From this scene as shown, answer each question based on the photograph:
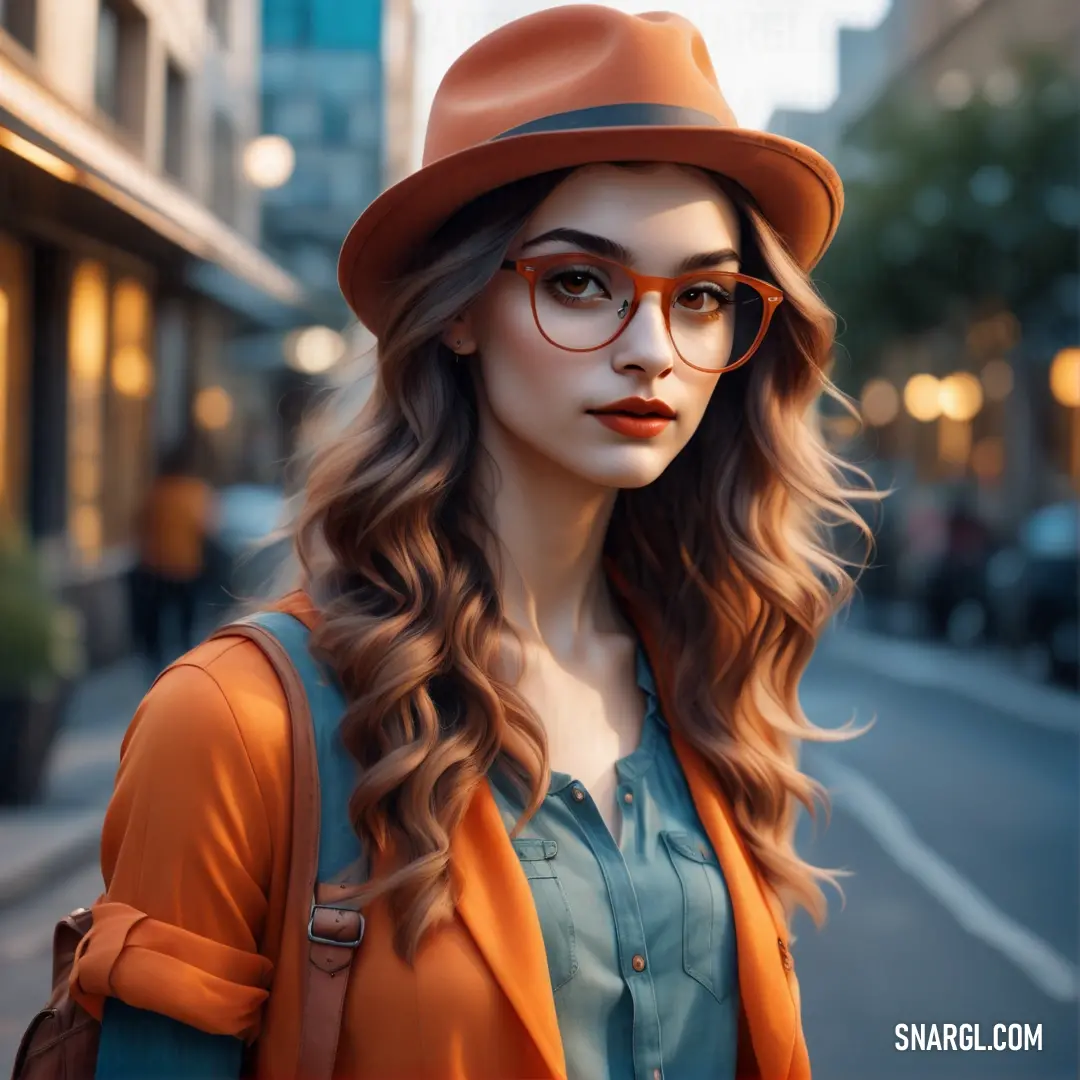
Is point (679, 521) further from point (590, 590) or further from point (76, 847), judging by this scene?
point (76, 847)

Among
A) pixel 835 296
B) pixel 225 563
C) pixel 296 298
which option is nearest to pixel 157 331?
pixel 296 298

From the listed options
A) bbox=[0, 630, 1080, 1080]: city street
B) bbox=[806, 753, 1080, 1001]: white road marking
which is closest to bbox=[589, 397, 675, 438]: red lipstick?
bbox=[0, 630, 1080, 1080]: city street

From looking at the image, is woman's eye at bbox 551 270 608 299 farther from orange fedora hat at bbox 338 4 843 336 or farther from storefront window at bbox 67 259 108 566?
storefront window at bbox 67 259 108 566

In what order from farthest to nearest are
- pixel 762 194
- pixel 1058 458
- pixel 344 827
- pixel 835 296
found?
pixel 1058 458
pixel 835 296
pixel 762 194
pixel 344 827

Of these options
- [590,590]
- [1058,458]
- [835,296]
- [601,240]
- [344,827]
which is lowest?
[344,827]

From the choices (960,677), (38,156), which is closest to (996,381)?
(960,677)

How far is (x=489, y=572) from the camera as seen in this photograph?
167 cm

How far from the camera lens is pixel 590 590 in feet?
6.11

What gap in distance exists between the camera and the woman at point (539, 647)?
1.35 meters

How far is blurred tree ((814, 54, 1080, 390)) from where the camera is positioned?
1576cm

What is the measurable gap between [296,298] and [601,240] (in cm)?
1202

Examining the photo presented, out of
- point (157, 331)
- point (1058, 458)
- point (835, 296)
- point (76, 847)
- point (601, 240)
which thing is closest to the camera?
point (601, 240)

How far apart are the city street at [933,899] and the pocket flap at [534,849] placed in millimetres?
2807

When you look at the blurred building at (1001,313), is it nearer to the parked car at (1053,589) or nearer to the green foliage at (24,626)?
the parked car at (1053,589)
